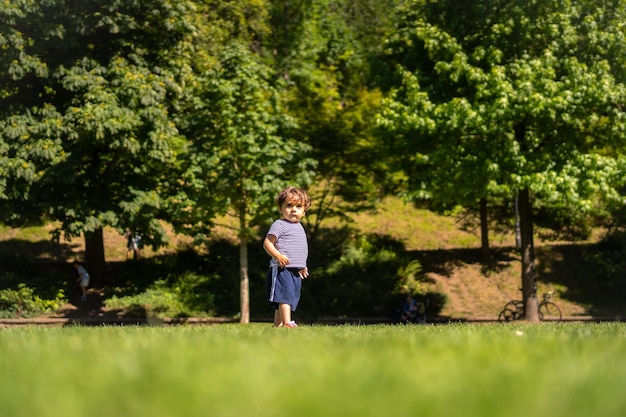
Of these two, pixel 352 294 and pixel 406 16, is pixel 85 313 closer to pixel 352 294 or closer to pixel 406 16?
pixel 352 294

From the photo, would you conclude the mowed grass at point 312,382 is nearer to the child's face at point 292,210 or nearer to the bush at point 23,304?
the child's face at point 292,210

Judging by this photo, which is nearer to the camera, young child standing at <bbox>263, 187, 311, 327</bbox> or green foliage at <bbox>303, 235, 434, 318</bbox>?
young child standing at <bbox>263, 187, 311, 327</bbox>

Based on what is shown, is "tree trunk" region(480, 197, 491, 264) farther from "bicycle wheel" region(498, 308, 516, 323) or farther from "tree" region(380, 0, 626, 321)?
"tree" region(380, 0, 626, 321)

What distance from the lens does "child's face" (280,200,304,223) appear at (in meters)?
8.96

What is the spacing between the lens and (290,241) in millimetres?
9000

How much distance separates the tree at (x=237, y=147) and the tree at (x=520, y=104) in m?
3.51

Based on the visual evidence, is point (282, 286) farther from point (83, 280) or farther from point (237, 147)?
point (83, 280)

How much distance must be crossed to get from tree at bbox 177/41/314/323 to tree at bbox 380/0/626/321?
3510 mm

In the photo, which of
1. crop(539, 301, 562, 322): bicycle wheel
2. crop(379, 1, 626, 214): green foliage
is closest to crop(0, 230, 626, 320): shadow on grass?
crop(539, 301, 562, 322): bicycle wheel

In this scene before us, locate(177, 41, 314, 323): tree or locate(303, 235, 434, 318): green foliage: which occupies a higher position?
locate(177, 41, 314, 323): tree

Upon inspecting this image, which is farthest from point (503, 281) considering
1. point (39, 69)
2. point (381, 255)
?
point (39, 69)

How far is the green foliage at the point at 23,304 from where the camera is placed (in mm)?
22812

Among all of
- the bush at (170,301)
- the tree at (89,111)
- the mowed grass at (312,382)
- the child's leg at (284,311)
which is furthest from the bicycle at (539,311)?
the mowed grass at (312,382)

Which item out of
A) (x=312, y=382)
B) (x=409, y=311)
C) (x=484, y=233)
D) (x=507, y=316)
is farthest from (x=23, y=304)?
(x=312, y=382)
